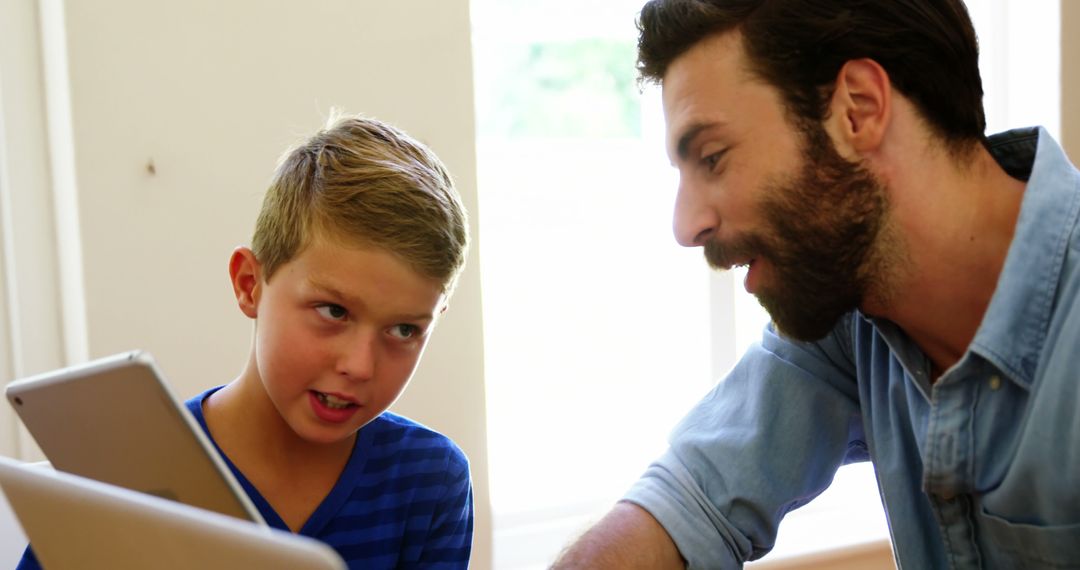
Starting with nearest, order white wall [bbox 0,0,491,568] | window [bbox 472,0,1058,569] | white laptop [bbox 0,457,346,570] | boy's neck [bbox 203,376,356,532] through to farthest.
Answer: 1. white laptop [bbox 0,457,346,570]
2. boy's neck [bbox 203,376,356,532]
3. white wall [bbox 0,0,491,568]
4. window [bbox 472,0,1058,569]

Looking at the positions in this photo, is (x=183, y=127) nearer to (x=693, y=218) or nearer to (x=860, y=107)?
(x=693, y=218)

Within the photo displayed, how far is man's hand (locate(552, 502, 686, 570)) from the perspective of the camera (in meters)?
1.10

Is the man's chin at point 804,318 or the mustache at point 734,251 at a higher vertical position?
the mustache at point 734,251

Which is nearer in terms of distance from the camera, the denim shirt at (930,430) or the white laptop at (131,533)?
the white laptop at (131,533)

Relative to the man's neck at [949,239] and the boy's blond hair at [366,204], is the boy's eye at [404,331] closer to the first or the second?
the boy's blond hair at [366,204]

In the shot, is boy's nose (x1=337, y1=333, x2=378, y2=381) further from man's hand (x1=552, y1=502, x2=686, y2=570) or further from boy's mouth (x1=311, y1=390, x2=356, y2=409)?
man's hand (x1=552, y1=502, x2=686, y2=570)

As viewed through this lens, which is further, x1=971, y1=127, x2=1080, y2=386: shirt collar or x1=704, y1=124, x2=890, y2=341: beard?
x1=704, y1=124, x2=890, y2=341: beard

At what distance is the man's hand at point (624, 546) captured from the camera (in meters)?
1.10

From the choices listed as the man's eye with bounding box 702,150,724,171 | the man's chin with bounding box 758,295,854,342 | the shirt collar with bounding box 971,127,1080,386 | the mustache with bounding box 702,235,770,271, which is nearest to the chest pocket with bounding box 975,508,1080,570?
the shirt collar with bounding box 971,127,1080,386

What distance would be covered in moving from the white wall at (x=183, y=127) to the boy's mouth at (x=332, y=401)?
63 centimetres

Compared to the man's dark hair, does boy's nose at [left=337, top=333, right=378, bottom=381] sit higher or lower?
lower

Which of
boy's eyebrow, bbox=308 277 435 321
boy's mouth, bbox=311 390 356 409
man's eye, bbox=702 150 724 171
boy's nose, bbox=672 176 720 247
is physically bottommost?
boy's mouth, bbox=311 390 356 409

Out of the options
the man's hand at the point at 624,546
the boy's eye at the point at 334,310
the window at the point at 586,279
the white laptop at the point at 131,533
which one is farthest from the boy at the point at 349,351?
the window at the point at 586,279

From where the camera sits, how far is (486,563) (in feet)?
6.00
